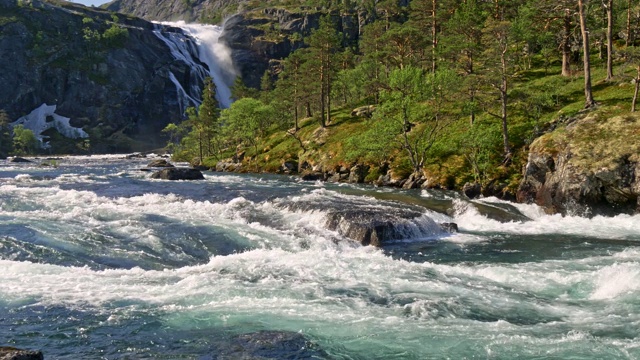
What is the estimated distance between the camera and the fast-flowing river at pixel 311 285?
12.9 m

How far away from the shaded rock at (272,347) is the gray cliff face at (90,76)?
157 m

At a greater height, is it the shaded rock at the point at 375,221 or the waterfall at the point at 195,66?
the waterfall at the point at 195,66

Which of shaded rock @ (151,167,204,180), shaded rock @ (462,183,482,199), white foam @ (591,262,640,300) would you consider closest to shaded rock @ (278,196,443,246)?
shaded rock @ (462,183,482,199)

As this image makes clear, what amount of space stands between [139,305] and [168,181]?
1478 inches

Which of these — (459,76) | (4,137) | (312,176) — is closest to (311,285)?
(312,176)

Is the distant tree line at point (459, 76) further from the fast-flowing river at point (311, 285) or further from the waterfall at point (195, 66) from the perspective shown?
the waterfall at point (195, 66)

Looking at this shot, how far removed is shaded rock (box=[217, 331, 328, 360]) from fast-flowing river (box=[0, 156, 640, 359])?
6 centimetres

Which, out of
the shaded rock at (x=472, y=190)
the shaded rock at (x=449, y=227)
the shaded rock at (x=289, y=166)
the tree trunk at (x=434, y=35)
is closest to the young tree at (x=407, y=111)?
the shaded rock at (x=472, y=190)

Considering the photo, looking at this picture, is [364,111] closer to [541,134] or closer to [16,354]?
[541,134]

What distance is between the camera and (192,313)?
1513 cm

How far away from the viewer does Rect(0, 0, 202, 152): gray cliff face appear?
6526 inches

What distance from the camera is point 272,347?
12.5 m

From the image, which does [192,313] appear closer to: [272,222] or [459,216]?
[272,222]

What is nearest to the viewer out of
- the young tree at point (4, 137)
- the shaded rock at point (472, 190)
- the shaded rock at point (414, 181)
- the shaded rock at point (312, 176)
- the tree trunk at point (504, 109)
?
the shaded rock at point (472, 190)
